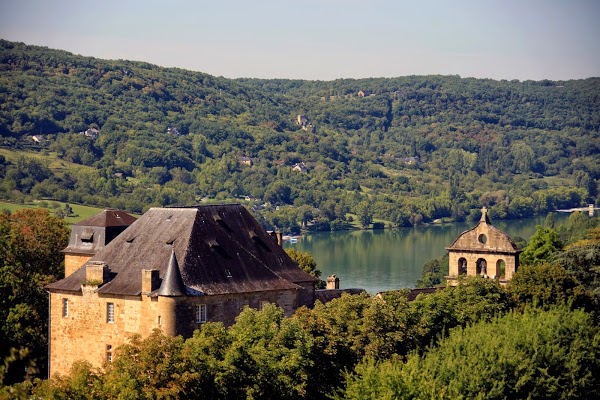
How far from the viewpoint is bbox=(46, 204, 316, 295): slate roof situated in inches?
2028

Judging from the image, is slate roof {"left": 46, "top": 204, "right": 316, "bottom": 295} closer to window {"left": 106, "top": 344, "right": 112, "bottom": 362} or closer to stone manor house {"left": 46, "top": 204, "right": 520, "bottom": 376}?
stone manor house {"left": 46, "top": 204, "right": 520, "bottom": 376}

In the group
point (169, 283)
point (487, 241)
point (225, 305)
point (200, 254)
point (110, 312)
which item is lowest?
point (110, 312)

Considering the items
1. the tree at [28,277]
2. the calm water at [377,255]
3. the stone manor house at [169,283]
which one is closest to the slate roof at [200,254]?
the stone manor house at [169,283]

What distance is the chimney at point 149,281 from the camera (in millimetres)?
50000

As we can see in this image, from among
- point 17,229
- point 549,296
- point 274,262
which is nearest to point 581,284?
point 549,296

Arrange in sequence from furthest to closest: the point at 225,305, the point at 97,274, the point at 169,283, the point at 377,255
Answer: the point at 377,255 → the point at 97,274 → the point at 225,305 → the point at 169,283

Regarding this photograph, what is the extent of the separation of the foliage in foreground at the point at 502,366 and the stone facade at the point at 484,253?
8596mm

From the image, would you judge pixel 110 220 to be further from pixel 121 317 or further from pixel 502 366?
pixel 502 366

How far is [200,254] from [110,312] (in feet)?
13.9

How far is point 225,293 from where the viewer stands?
2013 inches

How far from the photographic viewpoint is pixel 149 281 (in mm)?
50000

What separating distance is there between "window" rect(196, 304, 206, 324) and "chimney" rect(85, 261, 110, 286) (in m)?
4.57

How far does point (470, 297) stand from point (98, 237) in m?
17.0

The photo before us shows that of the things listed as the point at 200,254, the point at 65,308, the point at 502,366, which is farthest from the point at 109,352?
the point at 502,366
